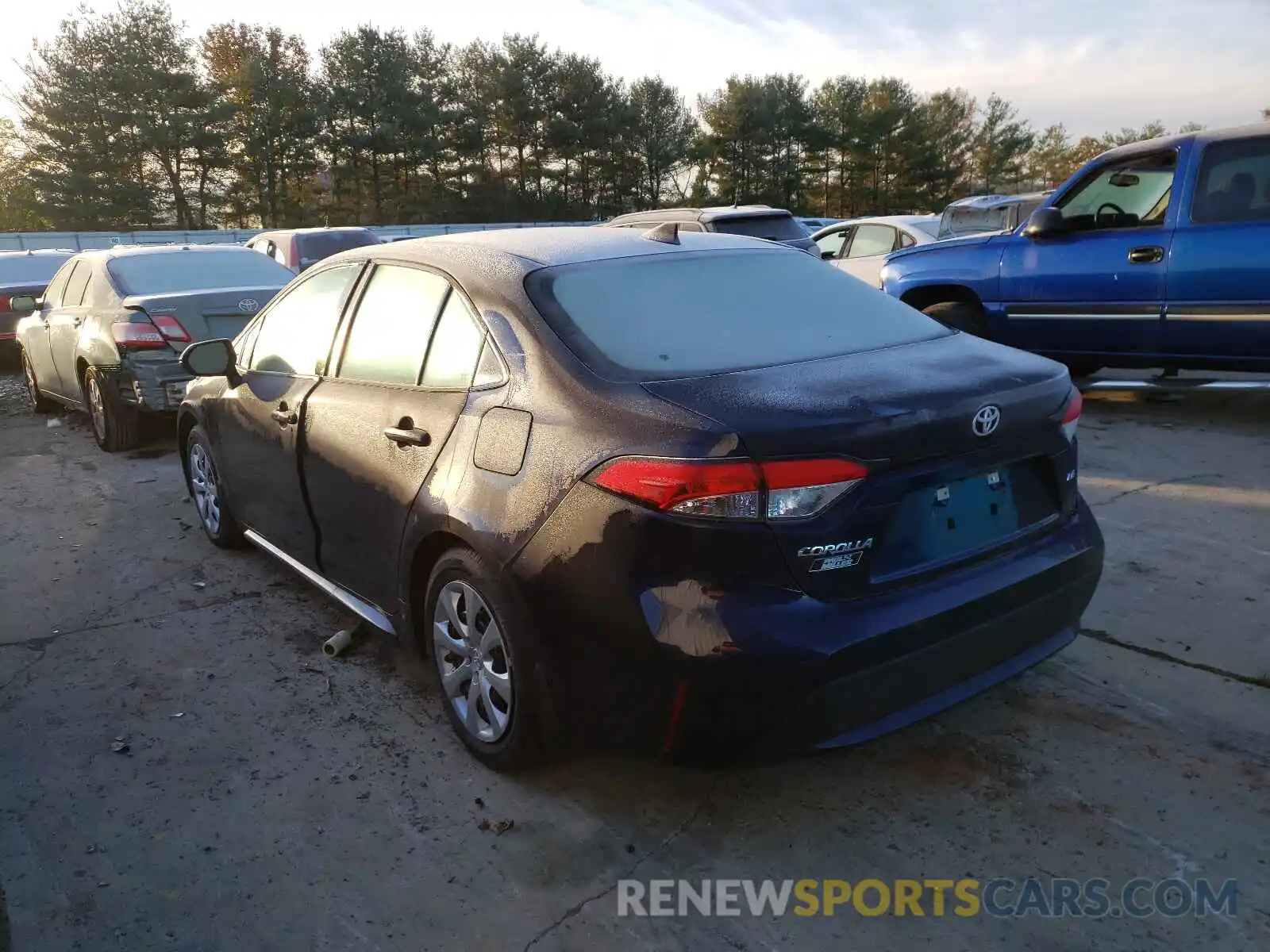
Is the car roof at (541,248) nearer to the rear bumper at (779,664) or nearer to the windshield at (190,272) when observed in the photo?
the rear bumper at (779,664)

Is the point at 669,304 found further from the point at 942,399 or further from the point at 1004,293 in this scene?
the point at 1004,293

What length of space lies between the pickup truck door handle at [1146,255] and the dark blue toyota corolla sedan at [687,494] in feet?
13.1

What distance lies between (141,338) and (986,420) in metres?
6.62

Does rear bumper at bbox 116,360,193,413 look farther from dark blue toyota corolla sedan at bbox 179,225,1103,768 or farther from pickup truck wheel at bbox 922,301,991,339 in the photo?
pickup truck wheel at bbox 922,301,991,339

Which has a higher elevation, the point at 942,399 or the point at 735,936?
the point at 942,399

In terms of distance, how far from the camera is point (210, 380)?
5.11m

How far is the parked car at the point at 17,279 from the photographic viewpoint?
1271 cm

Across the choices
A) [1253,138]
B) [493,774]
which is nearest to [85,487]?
[493,774]

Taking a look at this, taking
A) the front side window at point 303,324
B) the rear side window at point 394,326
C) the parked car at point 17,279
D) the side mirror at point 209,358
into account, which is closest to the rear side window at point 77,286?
the parked car at point 17,279

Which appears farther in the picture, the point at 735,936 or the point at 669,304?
the point at 669,304

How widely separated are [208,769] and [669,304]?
208 centimetres

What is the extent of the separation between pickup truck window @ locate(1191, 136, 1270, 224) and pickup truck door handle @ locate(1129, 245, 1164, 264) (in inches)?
10.7

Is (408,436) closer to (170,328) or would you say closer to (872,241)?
(170,328)

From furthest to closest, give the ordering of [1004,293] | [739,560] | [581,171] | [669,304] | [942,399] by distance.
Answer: [581,171], [1004,293], [669,304], [942,399], [739,560]
